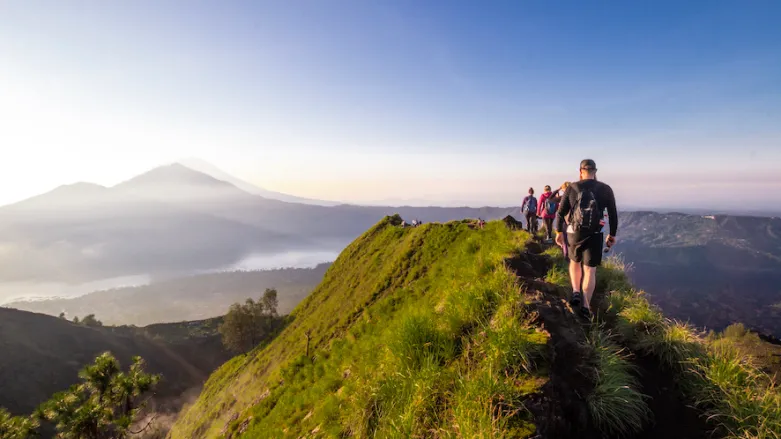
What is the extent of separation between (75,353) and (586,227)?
13661cm

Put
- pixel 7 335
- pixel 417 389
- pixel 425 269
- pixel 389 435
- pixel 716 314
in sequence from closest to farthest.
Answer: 1. pixel 389 435
2. pixel 417 389
3. pixel 425 269
4. pixel 7 335
5. pixel 716 314

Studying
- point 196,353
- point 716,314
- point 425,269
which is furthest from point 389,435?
point 716,314

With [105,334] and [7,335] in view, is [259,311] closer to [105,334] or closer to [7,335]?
[105,334]

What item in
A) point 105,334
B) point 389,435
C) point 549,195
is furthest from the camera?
point 105,334

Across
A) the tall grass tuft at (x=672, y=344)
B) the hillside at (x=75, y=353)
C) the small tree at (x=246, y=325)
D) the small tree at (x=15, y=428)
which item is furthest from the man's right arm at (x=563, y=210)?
the hillside at (x=75, y=353)

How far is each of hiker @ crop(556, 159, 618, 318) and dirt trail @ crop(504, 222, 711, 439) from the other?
122 centimetres

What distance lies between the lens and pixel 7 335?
287ft

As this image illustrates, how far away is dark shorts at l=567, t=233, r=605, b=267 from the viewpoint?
7254mm

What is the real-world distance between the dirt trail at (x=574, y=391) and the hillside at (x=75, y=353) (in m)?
95.6

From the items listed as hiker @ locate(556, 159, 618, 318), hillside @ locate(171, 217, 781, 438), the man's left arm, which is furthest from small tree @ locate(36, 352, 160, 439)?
the man's left arm

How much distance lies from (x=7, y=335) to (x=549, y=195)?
143 metres

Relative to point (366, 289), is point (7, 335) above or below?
below

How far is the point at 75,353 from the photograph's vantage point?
3595 inches

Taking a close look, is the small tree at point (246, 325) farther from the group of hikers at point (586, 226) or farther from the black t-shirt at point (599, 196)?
the black t-shirt at point (599, 196)
